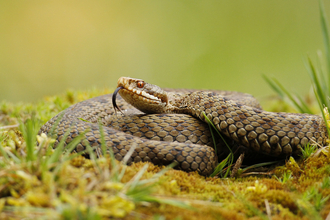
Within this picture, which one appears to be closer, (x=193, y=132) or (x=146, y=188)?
(x=146, y=188)

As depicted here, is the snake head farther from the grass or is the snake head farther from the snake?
the grass

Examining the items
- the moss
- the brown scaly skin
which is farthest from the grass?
the brown scaly skin

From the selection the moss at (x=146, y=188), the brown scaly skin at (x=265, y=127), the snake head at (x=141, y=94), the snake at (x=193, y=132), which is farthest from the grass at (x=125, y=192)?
the snake head at (x=141, y=94)

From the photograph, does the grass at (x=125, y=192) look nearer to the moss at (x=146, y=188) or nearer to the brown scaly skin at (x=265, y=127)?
the moss at (x=146, y=188)

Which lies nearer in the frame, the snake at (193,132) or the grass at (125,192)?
the grass at (125,192)

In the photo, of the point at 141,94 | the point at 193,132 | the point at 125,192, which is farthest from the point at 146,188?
the point at 141,94

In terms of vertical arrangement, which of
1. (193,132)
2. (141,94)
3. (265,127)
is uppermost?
(141,94)

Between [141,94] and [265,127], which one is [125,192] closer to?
[265,127]

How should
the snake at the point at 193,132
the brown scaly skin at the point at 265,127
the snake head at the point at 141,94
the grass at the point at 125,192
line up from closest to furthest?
the grass at the point at 125,192, the snake at the point at 193,132, the brown scaly skin at the point at 265,127, the snake head at the point at 141,94
